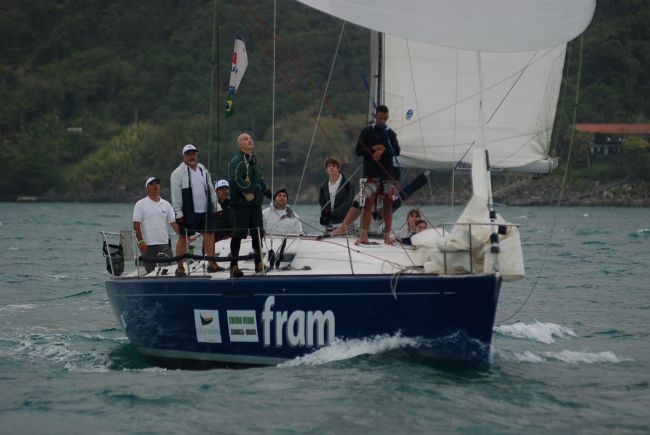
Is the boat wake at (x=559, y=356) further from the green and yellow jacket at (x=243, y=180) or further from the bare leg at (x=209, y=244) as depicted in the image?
the bare leg at (x=209, y=244)

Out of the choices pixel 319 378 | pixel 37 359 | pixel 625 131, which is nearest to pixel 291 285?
pixel 319 378

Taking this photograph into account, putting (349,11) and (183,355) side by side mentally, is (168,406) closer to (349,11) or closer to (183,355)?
(183,355)

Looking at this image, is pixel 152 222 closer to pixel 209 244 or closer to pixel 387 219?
pixel 209 244

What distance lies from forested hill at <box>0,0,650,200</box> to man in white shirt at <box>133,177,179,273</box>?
62.9 metres

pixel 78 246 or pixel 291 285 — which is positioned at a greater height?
pixel 291 285

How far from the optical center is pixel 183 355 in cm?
1154

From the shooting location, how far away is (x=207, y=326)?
1116 cm

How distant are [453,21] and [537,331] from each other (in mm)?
5071

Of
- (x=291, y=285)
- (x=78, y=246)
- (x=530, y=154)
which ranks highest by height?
(x=530, y=154)

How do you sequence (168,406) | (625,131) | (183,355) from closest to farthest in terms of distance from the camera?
(168,406), (183,355), (625,131)

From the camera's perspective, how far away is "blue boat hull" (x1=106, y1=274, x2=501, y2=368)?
404 inches

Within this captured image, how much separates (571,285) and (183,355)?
10723mm

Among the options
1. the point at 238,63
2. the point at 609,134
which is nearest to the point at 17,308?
the point at 238,63

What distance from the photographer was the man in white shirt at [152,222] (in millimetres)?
12469
